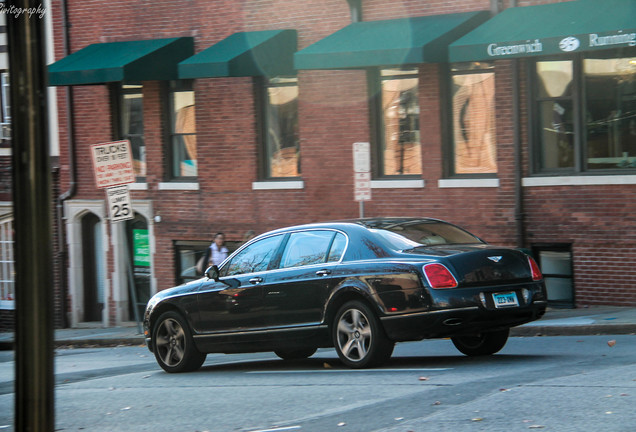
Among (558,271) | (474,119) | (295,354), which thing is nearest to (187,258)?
(474,119)

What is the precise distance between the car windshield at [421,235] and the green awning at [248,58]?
335 inches

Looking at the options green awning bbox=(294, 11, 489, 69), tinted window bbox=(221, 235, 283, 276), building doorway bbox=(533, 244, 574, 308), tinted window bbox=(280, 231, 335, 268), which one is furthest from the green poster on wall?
tinted window bbox=(280, 231, 335, 268)

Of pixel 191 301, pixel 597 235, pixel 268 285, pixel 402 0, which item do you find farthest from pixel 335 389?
pixel 402 0

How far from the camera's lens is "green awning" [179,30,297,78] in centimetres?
1886

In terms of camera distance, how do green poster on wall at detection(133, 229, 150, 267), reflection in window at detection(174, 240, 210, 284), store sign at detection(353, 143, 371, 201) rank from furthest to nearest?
green poster on wall at detection(133, 229, 150, 267) → reflection in window at detection(174, 240, 210, 284) → store sign at detection(353, 143, 371, 201)

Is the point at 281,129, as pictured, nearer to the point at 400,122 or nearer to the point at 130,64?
the point at 400,122

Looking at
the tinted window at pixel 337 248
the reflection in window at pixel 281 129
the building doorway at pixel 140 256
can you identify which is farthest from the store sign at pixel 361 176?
the building doorway at pixel 140 256

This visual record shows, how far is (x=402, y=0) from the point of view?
18.1 meters

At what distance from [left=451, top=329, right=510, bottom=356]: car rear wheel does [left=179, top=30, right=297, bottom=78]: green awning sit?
9111mm

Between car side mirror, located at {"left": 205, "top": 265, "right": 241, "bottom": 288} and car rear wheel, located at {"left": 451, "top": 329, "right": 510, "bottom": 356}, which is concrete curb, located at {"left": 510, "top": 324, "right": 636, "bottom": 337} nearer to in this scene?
car rear wheel, located at {"left": 451, "top": 329, "right": 510, "bottom": 356}

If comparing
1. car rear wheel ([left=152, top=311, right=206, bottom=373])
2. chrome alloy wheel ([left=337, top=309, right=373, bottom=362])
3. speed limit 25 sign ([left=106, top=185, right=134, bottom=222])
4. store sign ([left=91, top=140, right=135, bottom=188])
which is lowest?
car rear wheel ([left=152, top=311, right=206, bottom=373])

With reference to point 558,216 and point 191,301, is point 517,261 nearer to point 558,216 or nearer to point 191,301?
point 191,301

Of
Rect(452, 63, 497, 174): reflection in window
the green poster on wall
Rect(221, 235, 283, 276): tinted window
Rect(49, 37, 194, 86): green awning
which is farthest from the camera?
the green poster on wall

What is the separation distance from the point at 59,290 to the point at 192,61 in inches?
282
